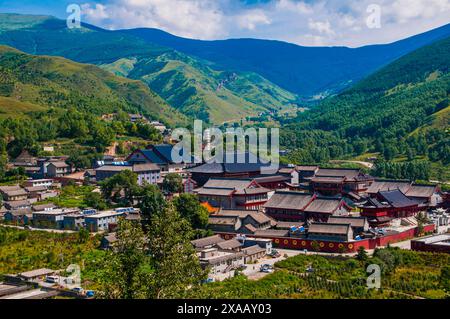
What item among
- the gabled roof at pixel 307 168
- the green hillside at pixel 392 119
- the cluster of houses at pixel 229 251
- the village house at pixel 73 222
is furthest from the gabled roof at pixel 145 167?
the green hillside at pixel 392 119

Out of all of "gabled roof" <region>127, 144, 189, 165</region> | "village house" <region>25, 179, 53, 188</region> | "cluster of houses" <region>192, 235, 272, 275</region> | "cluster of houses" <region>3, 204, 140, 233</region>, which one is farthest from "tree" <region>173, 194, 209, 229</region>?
"gabled roof" <region>127, 144, 189, 165</region>

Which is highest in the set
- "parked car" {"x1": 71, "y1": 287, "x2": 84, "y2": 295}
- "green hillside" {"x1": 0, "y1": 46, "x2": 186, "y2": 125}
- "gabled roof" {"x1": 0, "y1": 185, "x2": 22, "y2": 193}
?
"green hillside" {"x1": 0, "y1": 46, "x2": 186, "y2": 125}

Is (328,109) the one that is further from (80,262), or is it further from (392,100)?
(80,262)

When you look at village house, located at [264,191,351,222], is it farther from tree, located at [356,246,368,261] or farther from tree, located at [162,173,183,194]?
tree, located at [162,173,183,194]

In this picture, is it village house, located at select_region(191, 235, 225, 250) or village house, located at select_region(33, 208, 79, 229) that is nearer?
village house, located at select_region(191, 235, 225, 250)

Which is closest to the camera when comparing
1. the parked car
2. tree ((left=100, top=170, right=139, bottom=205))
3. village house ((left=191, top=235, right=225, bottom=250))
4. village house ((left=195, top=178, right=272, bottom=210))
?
the parked car

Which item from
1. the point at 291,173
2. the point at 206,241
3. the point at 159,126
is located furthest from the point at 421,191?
the point at 159,126
